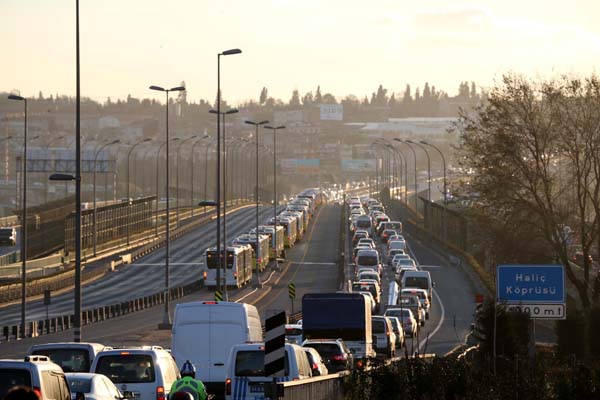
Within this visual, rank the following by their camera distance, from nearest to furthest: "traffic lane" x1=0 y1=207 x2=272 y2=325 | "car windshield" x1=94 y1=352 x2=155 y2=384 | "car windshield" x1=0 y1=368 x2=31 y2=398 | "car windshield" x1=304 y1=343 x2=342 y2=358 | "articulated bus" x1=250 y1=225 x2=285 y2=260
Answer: "car windshield" x1=0 y1=368 x2=31 y2=398, "car windshield" x1=94 y1=352 x2=155 y2=384, "car windshield" x1=304 y1=343 x2=342 y2=358, "traffic lane" x1=0 y1=207 x2=272 y2=325, "articulated bus" x1=250 y1=225 x2=285 y2=260

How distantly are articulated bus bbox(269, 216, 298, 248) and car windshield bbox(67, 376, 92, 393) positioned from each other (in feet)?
316

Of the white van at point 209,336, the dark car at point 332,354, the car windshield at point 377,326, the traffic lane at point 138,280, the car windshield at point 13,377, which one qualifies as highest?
the car windshield at point 13,377

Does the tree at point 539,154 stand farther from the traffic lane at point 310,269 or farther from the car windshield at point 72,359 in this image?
the car windshield at point 72,359

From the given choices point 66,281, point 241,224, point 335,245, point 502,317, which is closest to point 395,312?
point 502,317

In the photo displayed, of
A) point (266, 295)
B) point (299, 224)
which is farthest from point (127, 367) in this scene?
point (299, 224)

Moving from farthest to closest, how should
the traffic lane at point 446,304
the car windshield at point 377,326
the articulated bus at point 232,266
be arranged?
the articulated bus at point 232,266
the traffic lane at point 446,304
the car windshield at point 377,326

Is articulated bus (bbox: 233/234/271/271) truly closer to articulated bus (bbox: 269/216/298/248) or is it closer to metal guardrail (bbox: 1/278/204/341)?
metal guardrail (bbox: 1/278/204/341)

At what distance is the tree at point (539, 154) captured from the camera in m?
58.7

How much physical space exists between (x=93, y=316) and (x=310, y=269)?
33697 mm

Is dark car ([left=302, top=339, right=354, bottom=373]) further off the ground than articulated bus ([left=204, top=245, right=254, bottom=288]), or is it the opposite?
dark car ([left=302, top=339, right=354, bottom=373])

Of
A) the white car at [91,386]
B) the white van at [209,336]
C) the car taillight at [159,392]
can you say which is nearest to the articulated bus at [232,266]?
the white van at [209,336]

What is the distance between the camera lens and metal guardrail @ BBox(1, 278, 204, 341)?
59375mm

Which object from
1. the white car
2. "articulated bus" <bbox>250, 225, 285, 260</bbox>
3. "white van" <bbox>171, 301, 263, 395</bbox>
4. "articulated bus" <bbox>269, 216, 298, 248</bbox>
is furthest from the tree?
"articulated bus" <bbox>269, 216, 298, 248</bbox>

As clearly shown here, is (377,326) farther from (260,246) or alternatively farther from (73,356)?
(260,246)
